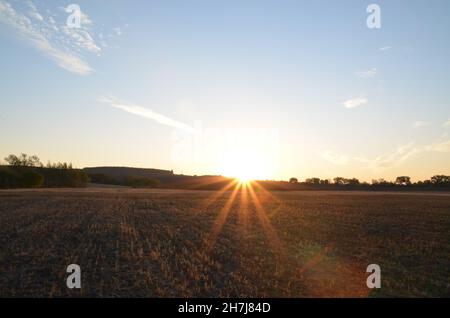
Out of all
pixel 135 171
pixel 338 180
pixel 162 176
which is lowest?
pixel 338 180

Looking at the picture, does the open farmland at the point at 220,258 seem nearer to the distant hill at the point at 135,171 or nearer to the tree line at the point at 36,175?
the tree line at the point at 36,175

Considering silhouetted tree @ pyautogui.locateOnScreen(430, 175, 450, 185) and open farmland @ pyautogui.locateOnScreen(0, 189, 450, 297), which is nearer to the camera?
open farmland @ pyautogui.locateOnScreen(0, 189, 450, 297)

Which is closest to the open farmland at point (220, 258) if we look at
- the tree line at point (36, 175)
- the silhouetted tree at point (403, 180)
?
the tree line at point (36, 175)

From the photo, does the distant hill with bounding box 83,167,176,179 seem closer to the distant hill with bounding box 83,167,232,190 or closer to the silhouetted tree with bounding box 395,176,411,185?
the distant hill with bounding box 83,167,232,190

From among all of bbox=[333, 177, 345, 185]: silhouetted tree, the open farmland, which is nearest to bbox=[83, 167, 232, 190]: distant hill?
bbox=[333, 177, 345, 185]: silhouetted tree

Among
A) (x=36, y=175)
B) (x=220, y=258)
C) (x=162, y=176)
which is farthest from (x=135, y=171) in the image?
(x=220, y=258)

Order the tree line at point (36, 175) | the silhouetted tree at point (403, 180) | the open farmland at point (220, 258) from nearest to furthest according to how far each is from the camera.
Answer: the open farmland at point (220, 258), the tree line at point (36, 175), the silhouetted tree at point (403, 180)

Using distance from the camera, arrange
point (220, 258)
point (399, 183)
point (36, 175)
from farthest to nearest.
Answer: point (399, 183)
point (36, 175)
point (220, 258)

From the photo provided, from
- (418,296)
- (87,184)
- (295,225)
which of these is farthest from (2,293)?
(87,184)

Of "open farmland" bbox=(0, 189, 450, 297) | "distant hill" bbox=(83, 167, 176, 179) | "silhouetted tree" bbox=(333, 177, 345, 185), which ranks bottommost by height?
"open farmland" bbox=(0, 189, 450, 297)

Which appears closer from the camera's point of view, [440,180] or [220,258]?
[220,258]

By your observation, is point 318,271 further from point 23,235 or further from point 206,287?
point 23,235

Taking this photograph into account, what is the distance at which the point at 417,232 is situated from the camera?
83.8 feet

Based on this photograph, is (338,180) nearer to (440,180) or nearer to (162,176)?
(440,180)
